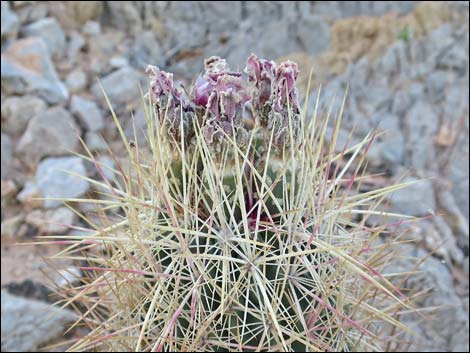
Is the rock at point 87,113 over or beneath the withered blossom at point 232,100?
beneath

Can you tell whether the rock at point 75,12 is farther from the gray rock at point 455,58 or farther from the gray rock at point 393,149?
the gray rock at point 455,58

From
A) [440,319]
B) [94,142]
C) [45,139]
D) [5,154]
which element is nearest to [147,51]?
[94,142]

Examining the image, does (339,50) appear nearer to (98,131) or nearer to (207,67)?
(98,131)

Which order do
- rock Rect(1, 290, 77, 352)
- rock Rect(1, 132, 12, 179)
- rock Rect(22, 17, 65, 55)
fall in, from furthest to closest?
1. rock Rect(22, 17, 65, 55)
2. rock Rect(1, 132, 12, 179)
3. rock Rect(1, 290, 77, 352)

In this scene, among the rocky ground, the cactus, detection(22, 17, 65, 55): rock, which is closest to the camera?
the cactus

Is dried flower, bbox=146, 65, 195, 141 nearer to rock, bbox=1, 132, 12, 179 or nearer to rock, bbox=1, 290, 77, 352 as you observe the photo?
rock, bbox=1, 290, 77, 352

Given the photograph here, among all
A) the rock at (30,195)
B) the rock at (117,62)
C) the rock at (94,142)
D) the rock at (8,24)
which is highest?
the rock at (8,24)

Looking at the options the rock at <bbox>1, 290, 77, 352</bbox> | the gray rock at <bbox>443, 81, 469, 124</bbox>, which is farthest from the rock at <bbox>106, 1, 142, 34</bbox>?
the rock at <bbox>1, 290, 77, 352</bbox>

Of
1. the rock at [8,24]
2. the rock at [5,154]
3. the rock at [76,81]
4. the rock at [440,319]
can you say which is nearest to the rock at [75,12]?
the rock at [8,24]
